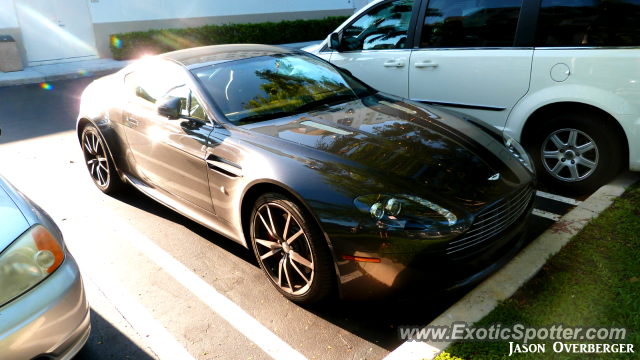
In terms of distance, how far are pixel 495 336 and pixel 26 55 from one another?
53.3 ft

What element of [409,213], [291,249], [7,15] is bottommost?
[291,249]

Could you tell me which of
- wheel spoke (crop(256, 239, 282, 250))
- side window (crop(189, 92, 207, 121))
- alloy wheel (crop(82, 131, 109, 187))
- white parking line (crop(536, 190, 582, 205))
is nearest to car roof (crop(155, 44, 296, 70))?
side window (crop(189, 92, 207, 121))

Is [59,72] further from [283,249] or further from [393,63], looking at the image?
[283,249]

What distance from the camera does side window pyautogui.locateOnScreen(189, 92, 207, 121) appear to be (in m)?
3.56

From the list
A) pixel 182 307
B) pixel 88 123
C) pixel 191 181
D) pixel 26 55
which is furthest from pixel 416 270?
pixel 26 55

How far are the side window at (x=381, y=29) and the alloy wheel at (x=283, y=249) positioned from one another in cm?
310

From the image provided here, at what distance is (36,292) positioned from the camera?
2127mm

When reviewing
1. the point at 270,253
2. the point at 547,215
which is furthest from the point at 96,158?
the point at 547,215

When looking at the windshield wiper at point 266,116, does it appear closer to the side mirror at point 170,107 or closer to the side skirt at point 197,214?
the side mirror at point 170,107

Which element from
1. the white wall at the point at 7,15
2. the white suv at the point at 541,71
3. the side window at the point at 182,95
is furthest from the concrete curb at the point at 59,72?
the white suv at the point at 541,71

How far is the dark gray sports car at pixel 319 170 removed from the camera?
2604 mm

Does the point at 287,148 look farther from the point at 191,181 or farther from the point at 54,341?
the point at 54,341

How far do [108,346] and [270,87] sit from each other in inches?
84.4

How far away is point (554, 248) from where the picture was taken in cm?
329
